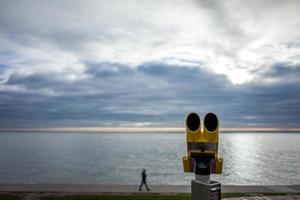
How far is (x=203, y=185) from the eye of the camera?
20.0 ft

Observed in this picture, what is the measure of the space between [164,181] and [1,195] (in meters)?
28.5

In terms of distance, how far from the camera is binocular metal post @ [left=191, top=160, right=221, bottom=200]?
6.07 meters

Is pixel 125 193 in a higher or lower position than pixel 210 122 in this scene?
lower

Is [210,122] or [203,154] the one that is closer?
[210,122]

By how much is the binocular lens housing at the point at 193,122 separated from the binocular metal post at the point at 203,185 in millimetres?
743

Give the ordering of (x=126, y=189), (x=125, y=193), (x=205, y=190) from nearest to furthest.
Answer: (x=205, y=190), (x=125, y=193), (x=126, y=189)

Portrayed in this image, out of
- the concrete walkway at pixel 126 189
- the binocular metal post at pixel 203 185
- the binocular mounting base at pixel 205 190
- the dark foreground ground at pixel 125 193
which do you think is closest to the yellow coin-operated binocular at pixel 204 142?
the binocular metal post at pixel 203 185

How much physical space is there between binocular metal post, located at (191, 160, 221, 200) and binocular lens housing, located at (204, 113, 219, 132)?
73 centimetres

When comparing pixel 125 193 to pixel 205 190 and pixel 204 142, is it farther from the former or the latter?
pixel 204 142

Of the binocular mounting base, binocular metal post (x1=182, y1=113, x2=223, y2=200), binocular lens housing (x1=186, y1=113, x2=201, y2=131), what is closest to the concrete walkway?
the binocular mounting base

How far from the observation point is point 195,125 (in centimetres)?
590

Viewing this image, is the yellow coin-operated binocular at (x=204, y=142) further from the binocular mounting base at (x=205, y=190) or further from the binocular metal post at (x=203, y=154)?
the binocular mounting base at (x=205, y=190)

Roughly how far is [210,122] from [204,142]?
42cm

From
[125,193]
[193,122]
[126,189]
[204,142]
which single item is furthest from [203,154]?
[126,189]
